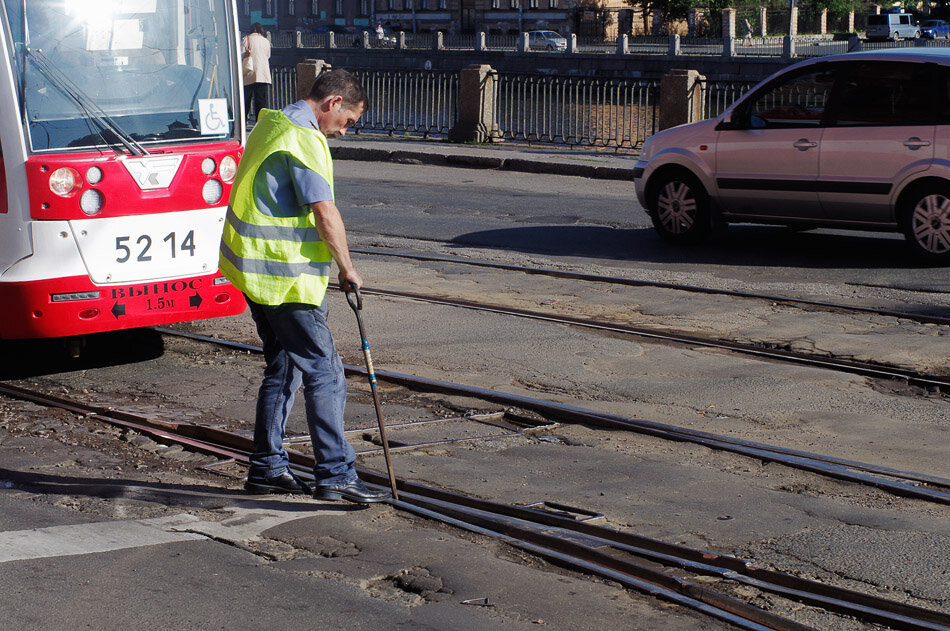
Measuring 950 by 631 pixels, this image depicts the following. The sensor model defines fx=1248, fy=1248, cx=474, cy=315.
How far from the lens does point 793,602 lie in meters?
4.12

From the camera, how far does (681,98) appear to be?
67.4 ft

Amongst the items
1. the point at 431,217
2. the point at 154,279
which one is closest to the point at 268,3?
the point at 431,217

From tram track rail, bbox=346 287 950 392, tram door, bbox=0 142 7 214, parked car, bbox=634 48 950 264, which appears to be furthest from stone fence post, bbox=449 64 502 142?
tram door, bbox=0 142 7 214

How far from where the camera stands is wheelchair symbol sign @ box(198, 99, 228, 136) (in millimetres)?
7742

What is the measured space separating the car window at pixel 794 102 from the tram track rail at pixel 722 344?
370cm

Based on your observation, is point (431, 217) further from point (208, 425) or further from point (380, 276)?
point (208, 425)

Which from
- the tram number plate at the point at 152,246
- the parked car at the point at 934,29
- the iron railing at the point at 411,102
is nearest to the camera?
the tram number plate at the point at 152,246

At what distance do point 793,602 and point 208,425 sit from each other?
334 centimetres

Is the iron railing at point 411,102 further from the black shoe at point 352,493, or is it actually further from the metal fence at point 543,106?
the black shoe at point 352,493

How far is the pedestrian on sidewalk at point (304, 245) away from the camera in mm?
4902

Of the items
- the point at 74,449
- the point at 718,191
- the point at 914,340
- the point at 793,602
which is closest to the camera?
the point at 793,602

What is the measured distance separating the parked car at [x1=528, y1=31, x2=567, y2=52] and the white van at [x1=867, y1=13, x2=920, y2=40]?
16.5 m

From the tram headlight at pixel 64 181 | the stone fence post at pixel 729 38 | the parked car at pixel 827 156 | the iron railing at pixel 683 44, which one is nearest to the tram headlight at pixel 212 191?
the tram headlight at pixel 64 181

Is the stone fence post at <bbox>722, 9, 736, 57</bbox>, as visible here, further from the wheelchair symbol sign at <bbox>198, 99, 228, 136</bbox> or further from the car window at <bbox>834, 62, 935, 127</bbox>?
the wheelchair symbol sign at <bbox>198, 99, 228, 136</bbox>
